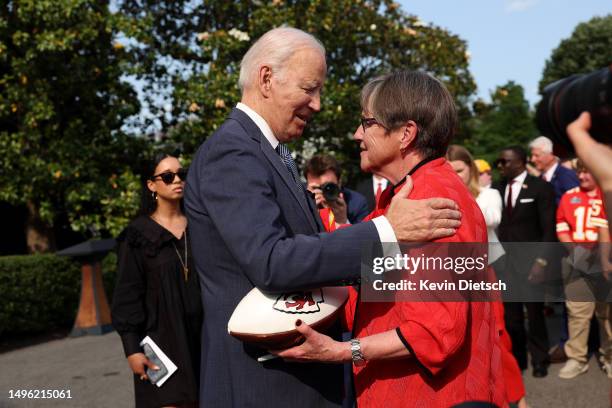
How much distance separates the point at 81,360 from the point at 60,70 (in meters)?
5.91

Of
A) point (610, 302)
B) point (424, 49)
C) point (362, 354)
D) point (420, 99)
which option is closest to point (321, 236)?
point (362, 354)

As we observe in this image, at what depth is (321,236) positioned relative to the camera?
87.0 inches

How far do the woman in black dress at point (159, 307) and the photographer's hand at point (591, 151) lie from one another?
2.92 meters

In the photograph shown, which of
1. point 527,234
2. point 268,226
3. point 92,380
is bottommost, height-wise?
point 92,380

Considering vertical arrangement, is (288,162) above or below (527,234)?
above

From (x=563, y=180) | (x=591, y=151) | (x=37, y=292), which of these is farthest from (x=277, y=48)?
(x=37, y=292)

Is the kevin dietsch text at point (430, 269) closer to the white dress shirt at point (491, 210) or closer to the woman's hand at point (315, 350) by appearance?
the woman's hand at point (315, 350)

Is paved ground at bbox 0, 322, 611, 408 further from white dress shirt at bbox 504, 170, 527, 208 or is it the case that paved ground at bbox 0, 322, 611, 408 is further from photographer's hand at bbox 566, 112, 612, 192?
photographer's hand at bbox 566, 112, 612, 192

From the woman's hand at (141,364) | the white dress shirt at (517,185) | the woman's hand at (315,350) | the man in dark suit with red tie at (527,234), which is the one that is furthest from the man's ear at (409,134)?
the white dress shirt at (517,185)

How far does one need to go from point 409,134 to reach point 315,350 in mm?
816

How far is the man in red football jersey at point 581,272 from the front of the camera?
7.53 meters

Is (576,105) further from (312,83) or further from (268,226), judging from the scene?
(312,83)

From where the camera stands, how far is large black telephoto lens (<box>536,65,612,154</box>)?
1703mm

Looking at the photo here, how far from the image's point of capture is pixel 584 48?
47.8 meters
